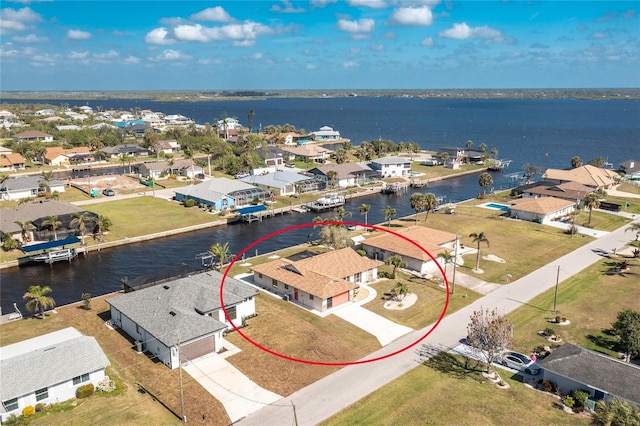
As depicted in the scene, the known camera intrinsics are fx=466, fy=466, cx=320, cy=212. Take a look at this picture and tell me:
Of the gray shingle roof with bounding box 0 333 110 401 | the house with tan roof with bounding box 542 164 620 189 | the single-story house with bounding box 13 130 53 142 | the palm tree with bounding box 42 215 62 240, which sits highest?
the single-story house with bounding box 13 130 53 142

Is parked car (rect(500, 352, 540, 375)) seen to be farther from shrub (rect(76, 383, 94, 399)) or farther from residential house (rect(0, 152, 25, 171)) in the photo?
residential house (rect(0, 152, 25, 171))

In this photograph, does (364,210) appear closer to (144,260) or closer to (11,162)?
(144,260)

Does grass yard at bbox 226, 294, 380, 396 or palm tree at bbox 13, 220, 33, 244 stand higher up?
palm tree at bbox 13, 220, 33, 244

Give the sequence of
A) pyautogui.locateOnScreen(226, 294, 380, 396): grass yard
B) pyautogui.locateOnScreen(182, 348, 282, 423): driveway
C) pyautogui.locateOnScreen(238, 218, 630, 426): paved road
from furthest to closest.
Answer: pyautogui.locateOnScreen(226, 294, 380, 396): grass yard
pyautogui.locateOnScreen(182, 348, 282, 423): driveway
pyautogui.locateOnScreen(238, 218, 630, 426): paved road

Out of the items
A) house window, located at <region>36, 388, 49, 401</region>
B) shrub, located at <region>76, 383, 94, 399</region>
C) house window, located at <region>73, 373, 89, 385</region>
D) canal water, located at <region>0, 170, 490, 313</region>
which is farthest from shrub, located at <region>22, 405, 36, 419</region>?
canal water, located at <region>0, 170, 490, 313</region>

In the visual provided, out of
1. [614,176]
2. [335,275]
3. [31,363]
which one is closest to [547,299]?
[335,275]

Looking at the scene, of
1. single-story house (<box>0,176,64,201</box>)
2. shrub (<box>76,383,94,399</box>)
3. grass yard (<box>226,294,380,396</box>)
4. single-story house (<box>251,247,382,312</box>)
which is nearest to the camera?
shrub (<box>76,383,94,399</box>)

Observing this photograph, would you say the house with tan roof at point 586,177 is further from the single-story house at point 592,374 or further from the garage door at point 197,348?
the garage door at point 197,348
